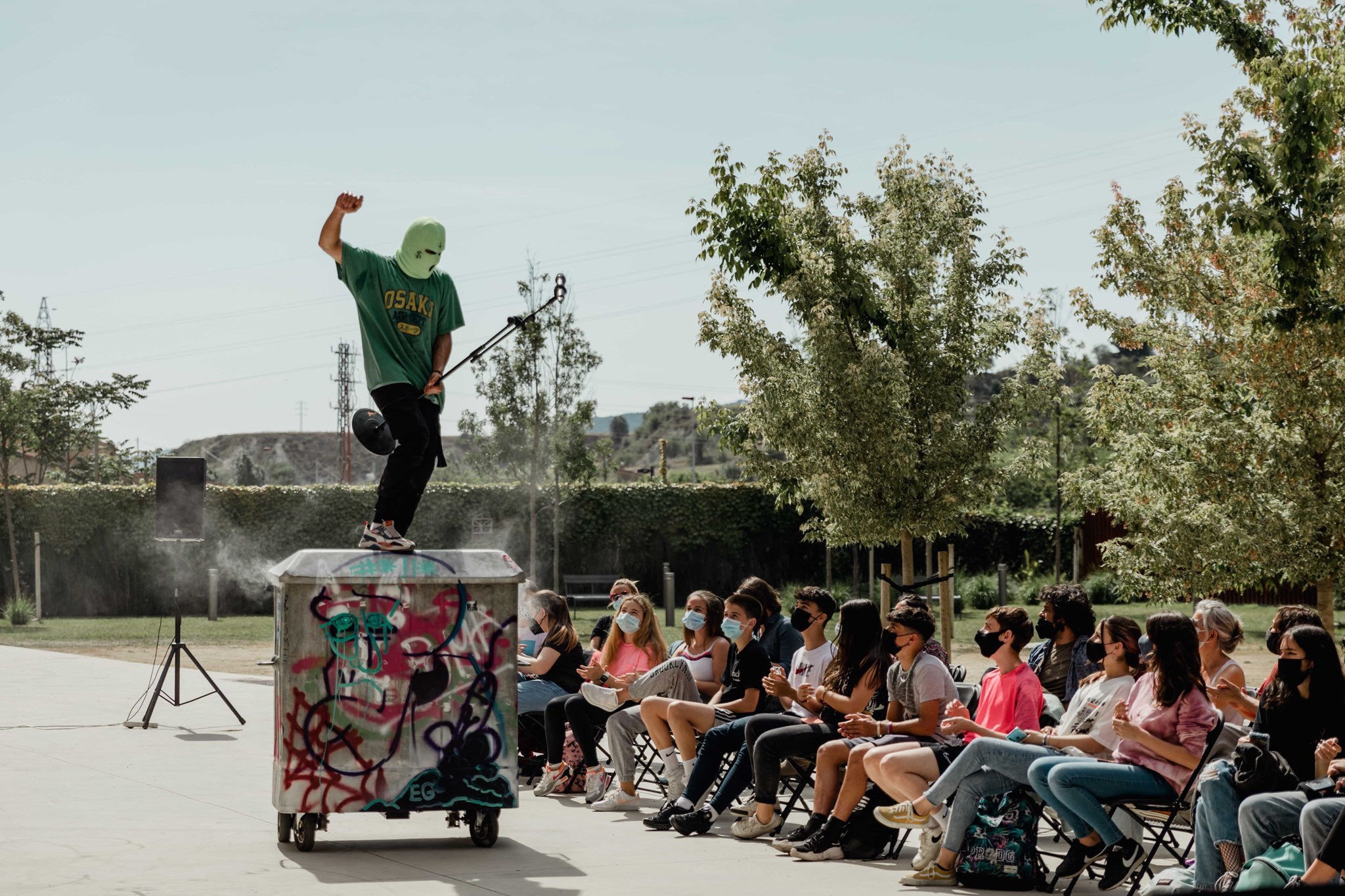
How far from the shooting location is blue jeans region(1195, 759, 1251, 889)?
5160mm

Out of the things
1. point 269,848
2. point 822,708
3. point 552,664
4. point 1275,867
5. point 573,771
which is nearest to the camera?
point 1275,867

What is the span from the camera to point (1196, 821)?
5277mm

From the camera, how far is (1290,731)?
5.36 m

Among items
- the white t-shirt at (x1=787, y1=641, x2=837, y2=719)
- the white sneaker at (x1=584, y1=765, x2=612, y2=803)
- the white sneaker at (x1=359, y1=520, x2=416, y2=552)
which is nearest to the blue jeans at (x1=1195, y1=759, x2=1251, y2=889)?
the white t-shirt at (x1=787, y1=641, x2=837, y2=719)

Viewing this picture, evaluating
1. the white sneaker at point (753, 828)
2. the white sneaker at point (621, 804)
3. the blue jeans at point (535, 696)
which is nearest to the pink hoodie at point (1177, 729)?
the white sneaker at point (753, 828)

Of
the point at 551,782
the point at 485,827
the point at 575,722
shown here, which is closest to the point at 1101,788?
the point at 485,827

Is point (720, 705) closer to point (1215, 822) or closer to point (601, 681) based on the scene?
point (601, 681)

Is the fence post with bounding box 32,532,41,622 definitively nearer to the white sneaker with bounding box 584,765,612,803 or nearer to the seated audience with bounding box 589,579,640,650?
the seated audience with bounding box 589,579,640,650

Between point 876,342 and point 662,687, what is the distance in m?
5.71

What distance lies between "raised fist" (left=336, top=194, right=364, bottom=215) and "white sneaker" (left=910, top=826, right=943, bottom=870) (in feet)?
13.1

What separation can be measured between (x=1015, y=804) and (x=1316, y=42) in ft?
22.7

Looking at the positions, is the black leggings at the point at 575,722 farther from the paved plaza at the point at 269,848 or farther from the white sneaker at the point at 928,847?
the white sneaker at the point at 928,847

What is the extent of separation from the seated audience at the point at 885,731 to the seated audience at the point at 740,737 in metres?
0.55

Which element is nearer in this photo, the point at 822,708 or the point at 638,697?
the point at 822,708
